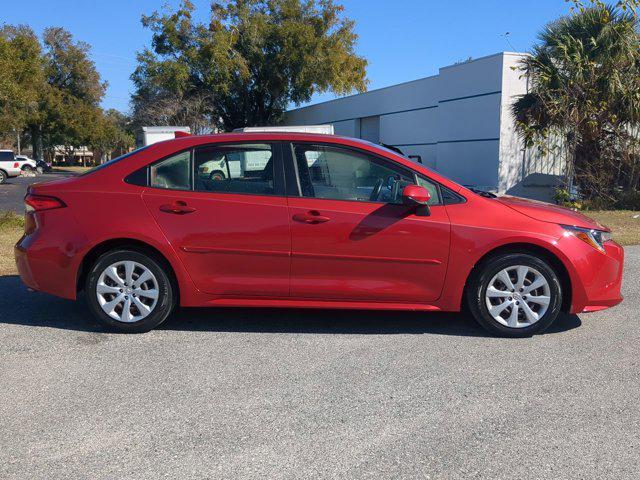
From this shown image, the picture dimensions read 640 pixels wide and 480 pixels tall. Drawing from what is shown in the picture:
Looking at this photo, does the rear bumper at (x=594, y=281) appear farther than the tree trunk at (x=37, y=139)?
No

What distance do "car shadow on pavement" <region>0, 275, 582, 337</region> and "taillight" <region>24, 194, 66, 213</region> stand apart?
1.07 meters

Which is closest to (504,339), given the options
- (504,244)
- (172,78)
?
(504,244)

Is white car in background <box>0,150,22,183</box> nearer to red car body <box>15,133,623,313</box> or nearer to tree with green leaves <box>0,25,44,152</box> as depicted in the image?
tree with green leaves <box>0,25,44,152</box>

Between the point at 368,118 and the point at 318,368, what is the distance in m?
30.6

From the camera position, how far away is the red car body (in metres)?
5.23

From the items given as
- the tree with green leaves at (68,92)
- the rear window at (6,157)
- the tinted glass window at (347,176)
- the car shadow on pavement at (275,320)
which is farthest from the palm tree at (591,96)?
the tree with green leaves at (68,92)

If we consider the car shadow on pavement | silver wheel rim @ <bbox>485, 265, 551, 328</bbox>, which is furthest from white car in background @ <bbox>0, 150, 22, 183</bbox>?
silver wheel rim @ <bbox>485, 265, 551, 328</bbox>

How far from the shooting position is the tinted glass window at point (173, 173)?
17.8 feet

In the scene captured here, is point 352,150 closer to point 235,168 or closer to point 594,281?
point 235,168

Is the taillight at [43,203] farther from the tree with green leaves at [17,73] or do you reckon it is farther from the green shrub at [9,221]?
the tree with green leaves at [17,73]

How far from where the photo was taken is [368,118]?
1347 inches

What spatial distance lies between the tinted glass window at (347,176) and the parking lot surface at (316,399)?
3.93 feet

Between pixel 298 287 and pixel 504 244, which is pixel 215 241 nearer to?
pixel 298 287

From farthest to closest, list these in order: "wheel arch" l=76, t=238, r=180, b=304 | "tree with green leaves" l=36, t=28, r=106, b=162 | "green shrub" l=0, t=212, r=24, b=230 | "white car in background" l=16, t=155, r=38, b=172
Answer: "tree with green leaves" l=36, t=28, r=106, b=162 < "white car in background" l=16, t=155, r=38, b=172 < "green shrub" l=0, t=212, r=24, b=230 < "wheel arch" l=76, t=238, r=180, b=304
